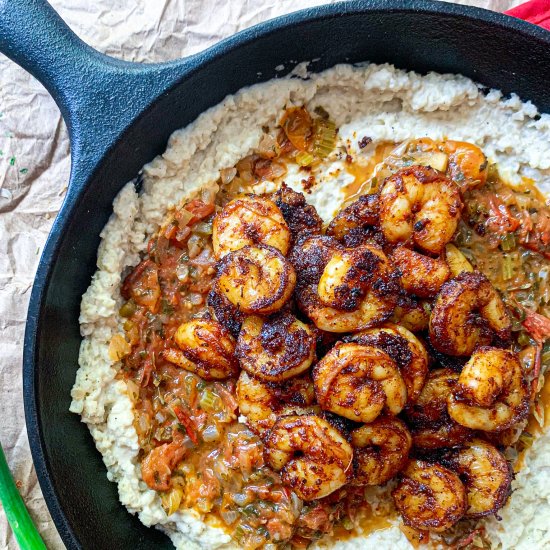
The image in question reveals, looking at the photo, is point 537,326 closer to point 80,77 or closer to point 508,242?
point 508,242

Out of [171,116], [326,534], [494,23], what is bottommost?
[326,534]

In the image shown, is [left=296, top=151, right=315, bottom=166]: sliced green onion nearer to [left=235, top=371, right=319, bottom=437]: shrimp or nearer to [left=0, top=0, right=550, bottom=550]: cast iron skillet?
[left=0, top=0, right=550, bottom=550]: cast iron skillet

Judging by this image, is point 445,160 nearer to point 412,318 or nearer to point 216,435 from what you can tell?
point 412,318

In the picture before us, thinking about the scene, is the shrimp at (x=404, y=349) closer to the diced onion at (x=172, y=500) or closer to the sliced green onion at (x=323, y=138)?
the sliced green onion at (x=323, y=138)

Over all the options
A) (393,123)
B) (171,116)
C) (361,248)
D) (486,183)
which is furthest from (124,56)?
(486,183)

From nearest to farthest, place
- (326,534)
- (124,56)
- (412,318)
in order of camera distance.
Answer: (412,318), (326,534), (124,56)

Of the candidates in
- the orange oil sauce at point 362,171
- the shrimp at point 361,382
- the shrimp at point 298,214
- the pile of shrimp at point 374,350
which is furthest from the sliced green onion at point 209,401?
the orange oil sauce at point 362,171

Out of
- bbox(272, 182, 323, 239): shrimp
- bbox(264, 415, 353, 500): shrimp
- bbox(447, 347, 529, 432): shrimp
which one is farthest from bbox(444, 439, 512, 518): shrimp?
bbox(272, 182, 323, 239): shrimp

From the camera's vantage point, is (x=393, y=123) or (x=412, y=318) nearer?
(x=412, y=318)
